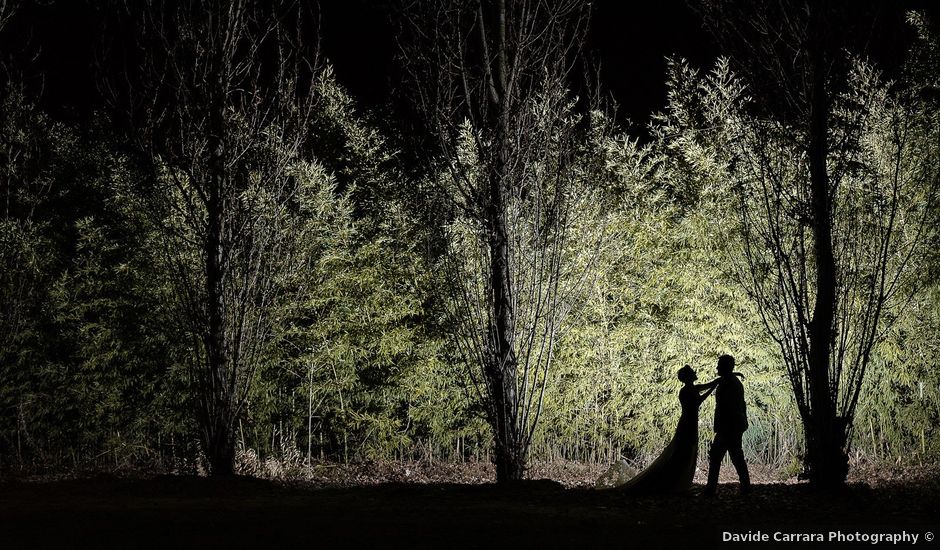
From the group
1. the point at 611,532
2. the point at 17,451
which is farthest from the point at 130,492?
the point at 17,451

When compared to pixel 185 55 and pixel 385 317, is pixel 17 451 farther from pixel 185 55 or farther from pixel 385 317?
pixel 185 55

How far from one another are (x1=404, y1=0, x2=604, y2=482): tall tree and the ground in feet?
3.39

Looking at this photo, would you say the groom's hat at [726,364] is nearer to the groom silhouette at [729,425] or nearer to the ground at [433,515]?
the groom silhouette at [729,425]

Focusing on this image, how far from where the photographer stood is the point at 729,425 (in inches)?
191

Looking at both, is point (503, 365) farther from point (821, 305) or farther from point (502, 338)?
point (821, 305)

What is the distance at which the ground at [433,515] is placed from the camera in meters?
3.20

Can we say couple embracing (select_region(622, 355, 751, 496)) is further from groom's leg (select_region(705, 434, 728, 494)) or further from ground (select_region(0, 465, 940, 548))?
ground (select_region(0, 465, 940, 548))

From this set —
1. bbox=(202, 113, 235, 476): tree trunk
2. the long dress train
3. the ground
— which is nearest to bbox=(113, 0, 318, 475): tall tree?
bbox=(202, 113, 235, 476): tree trunk

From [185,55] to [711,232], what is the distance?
582 centimetres

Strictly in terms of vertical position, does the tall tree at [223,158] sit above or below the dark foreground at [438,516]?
above

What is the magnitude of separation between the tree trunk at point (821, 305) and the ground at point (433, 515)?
0.24 m

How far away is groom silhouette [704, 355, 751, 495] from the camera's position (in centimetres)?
480

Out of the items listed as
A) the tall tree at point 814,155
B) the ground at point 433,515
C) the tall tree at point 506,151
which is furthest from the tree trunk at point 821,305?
the tall tree at point 506,151

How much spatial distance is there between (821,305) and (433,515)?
10.0 feet
